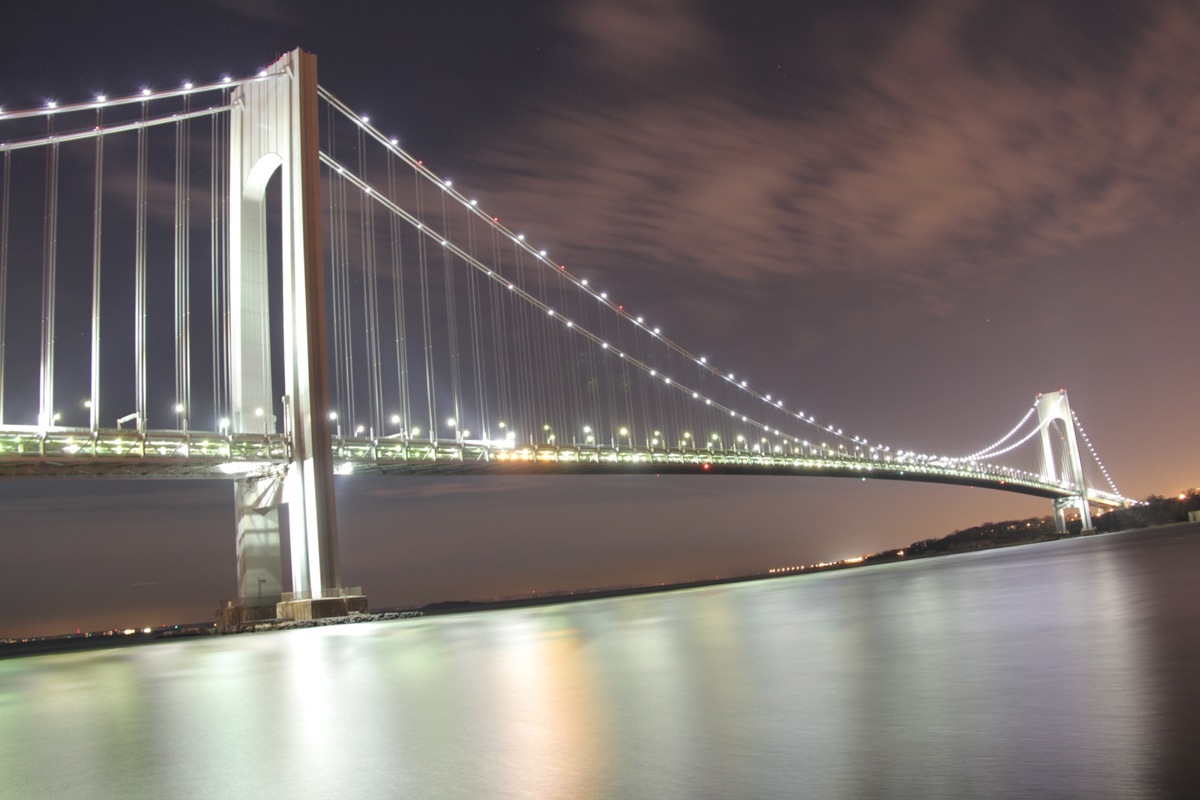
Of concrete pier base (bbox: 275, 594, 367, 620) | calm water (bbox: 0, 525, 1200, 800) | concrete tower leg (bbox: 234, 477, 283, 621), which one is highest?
concrete tower leg (bbox: 234, 477, 283, 621)

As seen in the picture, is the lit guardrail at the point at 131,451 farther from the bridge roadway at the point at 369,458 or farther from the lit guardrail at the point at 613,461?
the lit guardrail at the point at 613,461

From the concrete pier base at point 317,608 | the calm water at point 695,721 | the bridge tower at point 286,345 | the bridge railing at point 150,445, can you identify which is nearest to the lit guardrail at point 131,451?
the bridge railing at point 150,445

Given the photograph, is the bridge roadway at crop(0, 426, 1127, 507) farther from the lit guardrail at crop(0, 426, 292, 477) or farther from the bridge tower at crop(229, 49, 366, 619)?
the bridge tower at crop(229, 49, 366, 619)

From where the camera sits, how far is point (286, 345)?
28.6 metres

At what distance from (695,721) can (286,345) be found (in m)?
25.4

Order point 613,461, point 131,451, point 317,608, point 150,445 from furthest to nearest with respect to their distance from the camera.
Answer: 1. point 613,461
2. point 150,445
3. point 131,451
4. point 317,608

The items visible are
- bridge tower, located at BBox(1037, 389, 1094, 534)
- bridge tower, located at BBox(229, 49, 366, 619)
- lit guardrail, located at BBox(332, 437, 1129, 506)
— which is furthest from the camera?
bridge tower, located at BBox(1037, 389, 1094, 534)

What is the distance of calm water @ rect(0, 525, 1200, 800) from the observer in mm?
3789

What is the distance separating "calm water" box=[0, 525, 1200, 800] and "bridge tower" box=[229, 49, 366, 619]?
15398 mm

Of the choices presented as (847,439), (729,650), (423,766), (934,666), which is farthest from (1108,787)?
(847,439)

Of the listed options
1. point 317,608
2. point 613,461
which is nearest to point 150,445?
point 317,608

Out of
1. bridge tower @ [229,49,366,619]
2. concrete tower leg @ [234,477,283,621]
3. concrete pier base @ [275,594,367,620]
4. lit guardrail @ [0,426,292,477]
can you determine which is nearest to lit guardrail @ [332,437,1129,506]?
concrete tower leg @ [234,477,283,621]

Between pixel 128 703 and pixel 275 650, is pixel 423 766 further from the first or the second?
pixel 275 650

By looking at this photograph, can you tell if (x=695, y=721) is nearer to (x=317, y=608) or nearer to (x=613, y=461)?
(x=317, y=608)
